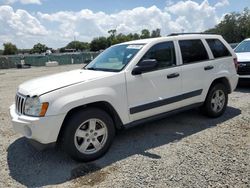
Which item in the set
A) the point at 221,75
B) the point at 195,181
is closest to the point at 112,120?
A: the point at 195,181

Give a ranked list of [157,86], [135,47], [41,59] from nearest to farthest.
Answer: [157,86], [135,47], [41,59]

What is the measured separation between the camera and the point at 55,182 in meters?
3.41

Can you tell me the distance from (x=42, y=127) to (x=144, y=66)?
1806 mm

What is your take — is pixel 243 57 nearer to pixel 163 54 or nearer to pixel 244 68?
pixel 244 68

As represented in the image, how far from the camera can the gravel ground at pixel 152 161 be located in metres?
3.33

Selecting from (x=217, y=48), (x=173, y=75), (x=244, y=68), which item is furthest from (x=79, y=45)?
(x=173, y=75)

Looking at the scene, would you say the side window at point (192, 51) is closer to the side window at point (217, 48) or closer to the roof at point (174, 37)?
the roof at point (174, 37)

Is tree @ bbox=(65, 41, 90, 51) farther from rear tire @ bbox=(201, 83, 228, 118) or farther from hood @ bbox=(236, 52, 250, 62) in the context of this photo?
rear tire @ bbox=(201, 83, 228, 118)

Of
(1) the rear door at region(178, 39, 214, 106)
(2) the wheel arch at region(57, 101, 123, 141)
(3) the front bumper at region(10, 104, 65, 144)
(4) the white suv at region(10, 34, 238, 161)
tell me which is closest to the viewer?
(3) the front bumper at region(10, 104, 65, 144)

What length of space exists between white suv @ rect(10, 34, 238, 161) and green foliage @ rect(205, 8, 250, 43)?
228 ft

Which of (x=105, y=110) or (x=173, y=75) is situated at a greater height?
(x=173, y=75)

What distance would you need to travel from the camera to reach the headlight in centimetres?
348

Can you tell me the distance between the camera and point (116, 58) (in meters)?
4.72

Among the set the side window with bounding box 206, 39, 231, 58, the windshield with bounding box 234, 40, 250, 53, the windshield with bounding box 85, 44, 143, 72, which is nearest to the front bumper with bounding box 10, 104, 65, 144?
the windshield with bounding box 85, 44, 143, 72
